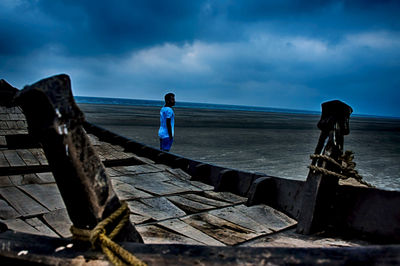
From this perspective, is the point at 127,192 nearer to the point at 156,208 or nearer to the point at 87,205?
the point at 156,208

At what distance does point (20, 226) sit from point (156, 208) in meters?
1.12

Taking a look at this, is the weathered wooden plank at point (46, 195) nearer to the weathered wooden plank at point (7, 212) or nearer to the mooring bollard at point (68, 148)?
the weathered wooden plank at point (7, 212)

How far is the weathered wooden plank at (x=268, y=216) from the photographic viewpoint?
261 centimetres

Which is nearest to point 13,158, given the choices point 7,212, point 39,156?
point 39,156

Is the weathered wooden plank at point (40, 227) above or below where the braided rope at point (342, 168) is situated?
below

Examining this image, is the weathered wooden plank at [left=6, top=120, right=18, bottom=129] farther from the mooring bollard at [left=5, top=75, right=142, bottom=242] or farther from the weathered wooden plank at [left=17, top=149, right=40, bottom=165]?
the mooring bollard at [left=5, top=75, right=142, bottom=242]

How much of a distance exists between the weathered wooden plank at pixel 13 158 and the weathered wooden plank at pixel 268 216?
3376mm

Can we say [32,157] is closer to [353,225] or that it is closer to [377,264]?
[353,225]

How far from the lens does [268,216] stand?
→ 2.83 metres

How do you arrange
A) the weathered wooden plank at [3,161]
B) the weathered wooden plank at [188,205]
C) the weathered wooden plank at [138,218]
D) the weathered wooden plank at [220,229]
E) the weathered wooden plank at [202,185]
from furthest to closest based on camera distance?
the weathered wooden plank at [3,161], the weathered wooden plank at [202,185], the weathered wooden plank at [188,205], the weathered wooden plank at [138,218], the weathered wooden plank at [220,229]

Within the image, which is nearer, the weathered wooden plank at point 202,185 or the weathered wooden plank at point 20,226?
the weathered wooden plank at point 20,226

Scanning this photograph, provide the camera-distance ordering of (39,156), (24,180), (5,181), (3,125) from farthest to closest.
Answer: (3,125) → (39,156) → (24,180) → (5,181)

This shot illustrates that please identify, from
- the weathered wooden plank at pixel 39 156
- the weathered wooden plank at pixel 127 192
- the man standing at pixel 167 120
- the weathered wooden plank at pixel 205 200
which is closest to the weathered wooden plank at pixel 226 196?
the weathered wooden plank at pixel 205 200

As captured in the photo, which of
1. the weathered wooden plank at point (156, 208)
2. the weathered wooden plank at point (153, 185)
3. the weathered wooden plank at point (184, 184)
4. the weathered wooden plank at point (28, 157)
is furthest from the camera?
the weathered wooden plank at point (28, 157)
